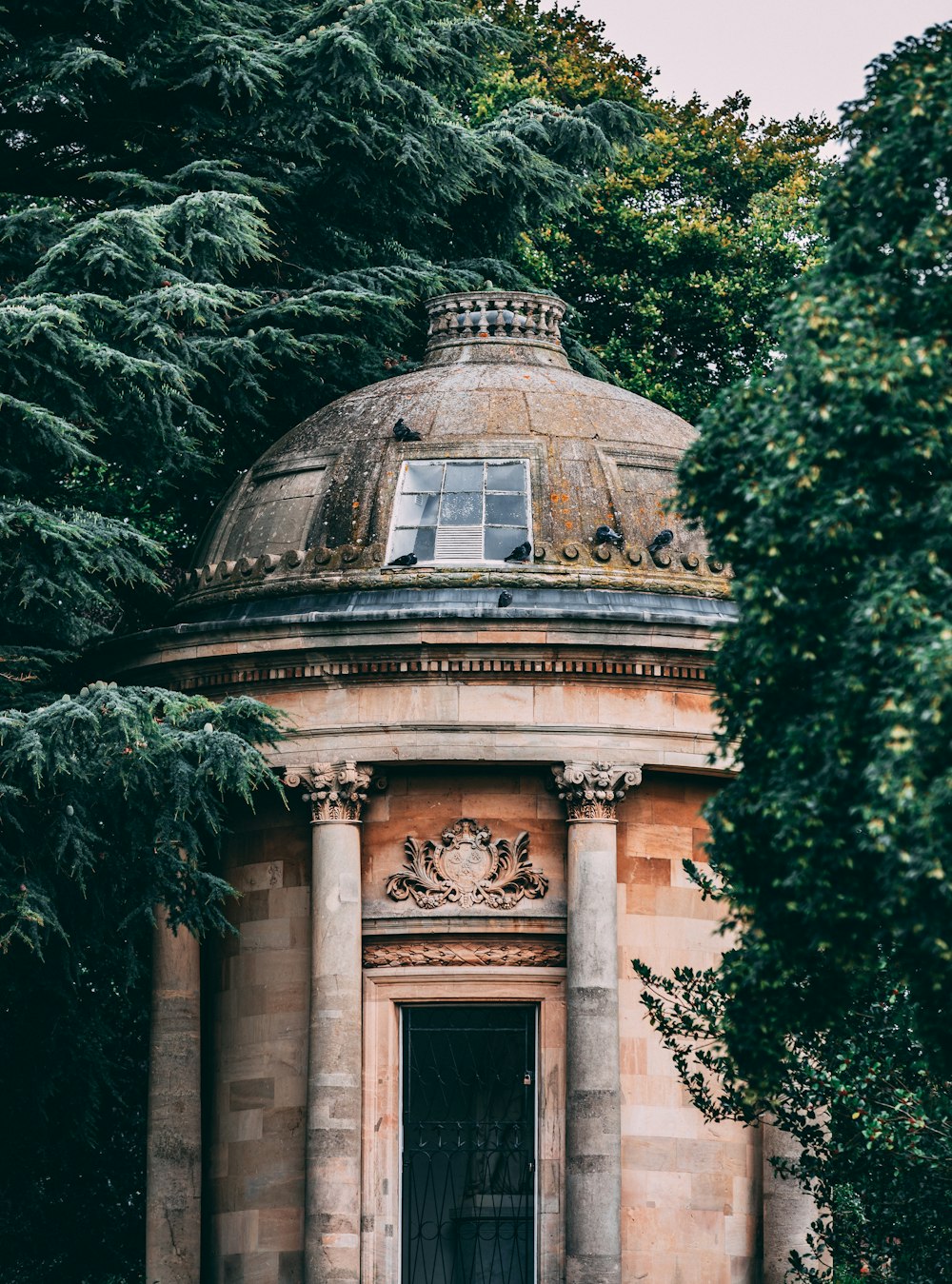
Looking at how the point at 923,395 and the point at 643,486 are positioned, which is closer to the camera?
the point at 923,395

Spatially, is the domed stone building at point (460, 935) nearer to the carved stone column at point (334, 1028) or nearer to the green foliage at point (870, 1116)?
the carved stone column at point (334, 1028)

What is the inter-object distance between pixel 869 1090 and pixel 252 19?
17.6 meters

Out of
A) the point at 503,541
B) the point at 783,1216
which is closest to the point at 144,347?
the point at 503,541

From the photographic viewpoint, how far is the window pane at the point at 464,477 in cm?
2756

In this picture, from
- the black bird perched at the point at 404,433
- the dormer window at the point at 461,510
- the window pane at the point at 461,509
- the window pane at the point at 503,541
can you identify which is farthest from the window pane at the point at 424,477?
the window pane at the point at 503,541

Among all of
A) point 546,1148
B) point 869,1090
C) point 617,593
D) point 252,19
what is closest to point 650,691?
point 617,593

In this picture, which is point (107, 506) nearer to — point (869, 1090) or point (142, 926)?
point (142, 926)

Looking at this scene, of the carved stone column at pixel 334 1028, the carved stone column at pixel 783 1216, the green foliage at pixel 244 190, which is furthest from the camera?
the green foliage at pixel 244 190

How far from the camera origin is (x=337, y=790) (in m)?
26.2

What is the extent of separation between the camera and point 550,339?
30359mm

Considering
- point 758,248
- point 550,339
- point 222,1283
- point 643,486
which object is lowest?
point 222,1283

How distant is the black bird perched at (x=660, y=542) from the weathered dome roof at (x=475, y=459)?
5 centimetres

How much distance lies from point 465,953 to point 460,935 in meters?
0.19

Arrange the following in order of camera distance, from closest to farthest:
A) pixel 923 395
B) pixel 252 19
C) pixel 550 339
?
pixel 923 395 → pixel 550 339 → pixel 252 19
